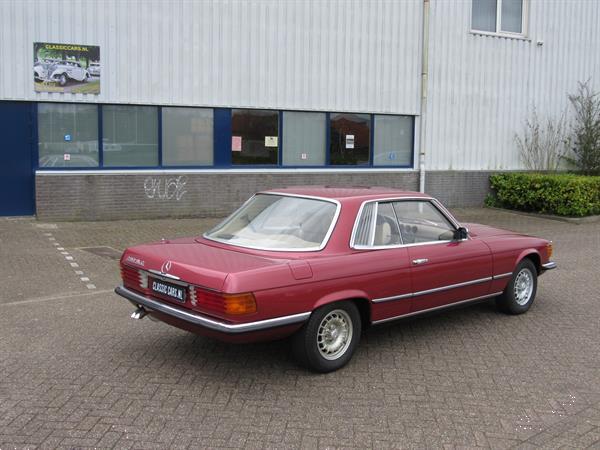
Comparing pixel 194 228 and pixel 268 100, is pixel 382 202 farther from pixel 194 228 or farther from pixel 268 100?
pixel 268 100

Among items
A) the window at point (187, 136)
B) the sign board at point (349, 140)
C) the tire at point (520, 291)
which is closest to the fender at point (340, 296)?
the tire at point (520, 291)

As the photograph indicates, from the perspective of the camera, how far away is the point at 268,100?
14922 mm

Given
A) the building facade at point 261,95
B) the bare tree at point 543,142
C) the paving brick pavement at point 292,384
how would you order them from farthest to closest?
the bare tree at point 543,142, the building facade at point 261,95, the paving brick pavement at point 292,384

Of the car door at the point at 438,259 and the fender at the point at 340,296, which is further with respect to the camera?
the car door at the point at 438,259

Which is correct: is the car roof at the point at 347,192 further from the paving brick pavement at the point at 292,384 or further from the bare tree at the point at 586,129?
the bare tree at the point at 586,129

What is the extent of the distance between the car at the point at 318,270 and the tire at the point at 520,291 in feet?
0.52

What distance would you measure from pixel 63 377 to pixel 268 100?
10.9 m

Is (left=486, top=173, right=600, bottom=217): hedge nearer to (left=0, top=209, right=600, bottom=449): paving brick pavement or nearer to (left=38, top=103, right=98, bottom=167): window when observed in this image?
(left=0, top=209, right=600, bottom=449): paving brick pavement

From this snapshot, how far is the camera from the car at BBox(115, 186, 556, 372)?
450 cm

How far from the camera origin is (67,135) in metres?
13.3

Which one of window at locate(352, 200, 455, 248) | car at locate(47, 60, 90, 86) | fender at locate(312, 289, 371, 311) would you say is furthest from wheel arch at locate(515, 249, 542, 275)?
car at locate(47, 60, 90, 86)

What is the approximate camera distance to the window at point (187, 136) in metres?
14.2

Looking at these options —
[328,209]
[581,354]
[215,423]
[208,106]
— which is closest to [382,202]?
[328,209]

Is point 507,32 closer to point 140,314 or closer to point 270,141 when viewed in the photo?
point 270,141
